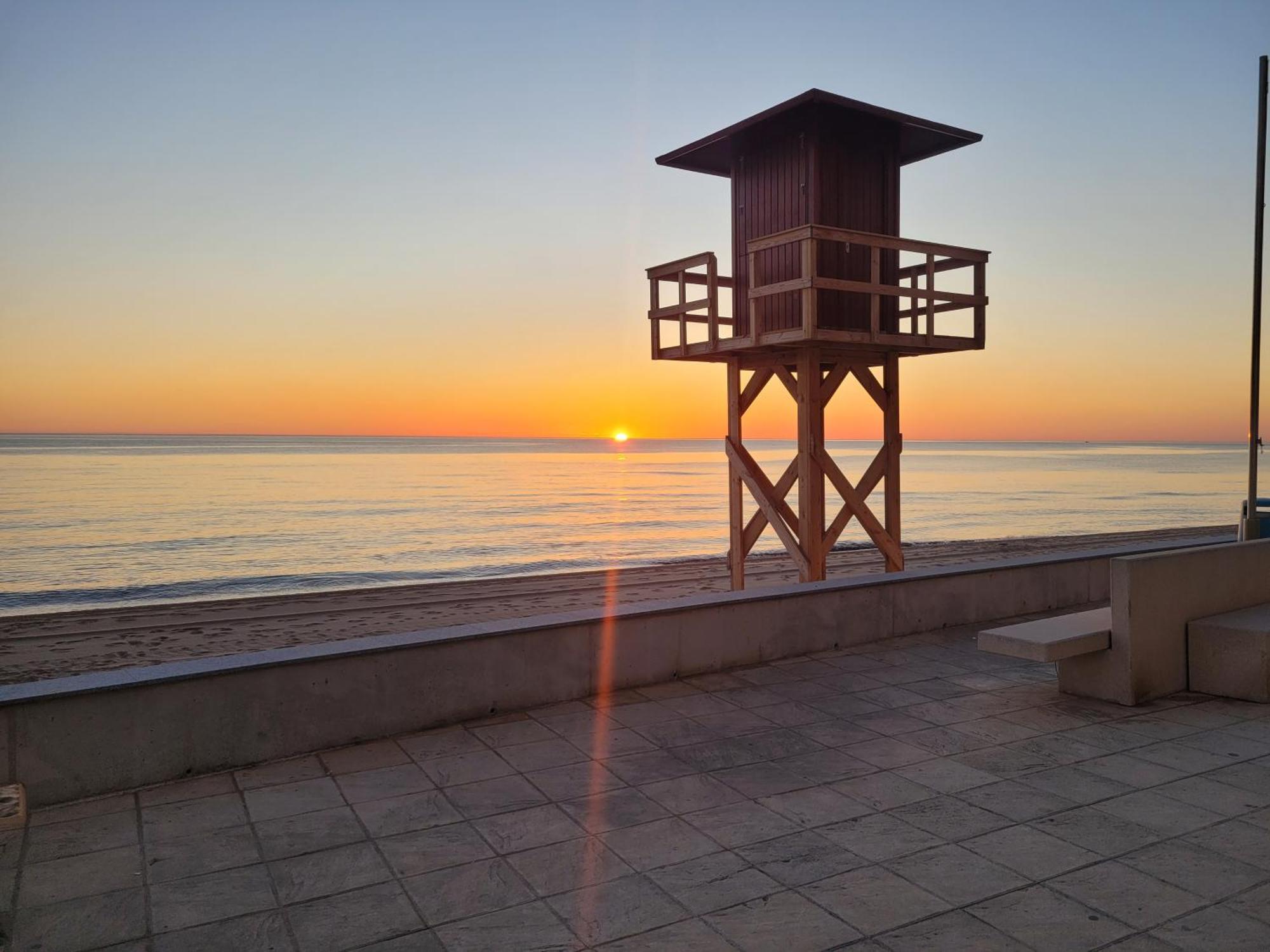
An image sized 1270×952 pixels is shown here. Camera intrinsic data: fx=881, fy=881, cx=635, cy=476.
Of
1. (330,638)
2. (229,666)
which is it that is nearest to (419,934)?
(229,666)

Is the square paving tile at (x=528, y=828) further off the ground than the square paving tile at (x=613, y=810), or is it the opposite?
Answer: the square paving tile at (x=528, y=828)

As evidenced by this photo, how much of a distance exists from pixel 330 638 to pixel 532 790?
8.09 m

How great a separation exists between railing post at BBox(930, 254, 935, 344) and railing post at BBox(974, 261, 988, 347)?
630mm

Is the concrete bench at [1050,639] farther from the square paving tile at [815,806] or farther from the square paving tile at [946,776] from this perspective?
the square paving tile at [815,806]

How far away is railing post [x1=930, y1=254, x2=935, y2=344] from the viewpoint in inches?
382

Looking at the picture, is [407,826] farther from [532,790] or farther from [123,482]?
[123,482]

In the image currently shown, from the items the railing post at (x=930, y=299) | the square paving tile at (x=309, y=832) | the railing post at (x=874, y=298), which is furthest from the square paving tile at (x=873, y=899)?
the railing post at (x=930, y=299)

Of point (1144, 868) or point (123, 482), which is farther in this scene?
point (123, 482)

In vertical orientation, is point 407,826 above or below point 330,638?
above

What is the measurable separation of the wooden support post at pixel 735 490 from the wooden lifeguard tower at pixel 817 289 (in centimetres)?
2

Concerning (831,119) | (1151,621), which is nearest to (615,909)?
(1151,621)

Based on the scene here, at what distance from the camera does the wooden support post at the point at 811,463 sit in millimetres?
9539

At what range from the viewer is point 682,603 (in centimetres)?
648

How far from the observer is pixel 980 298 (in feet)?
32.8
